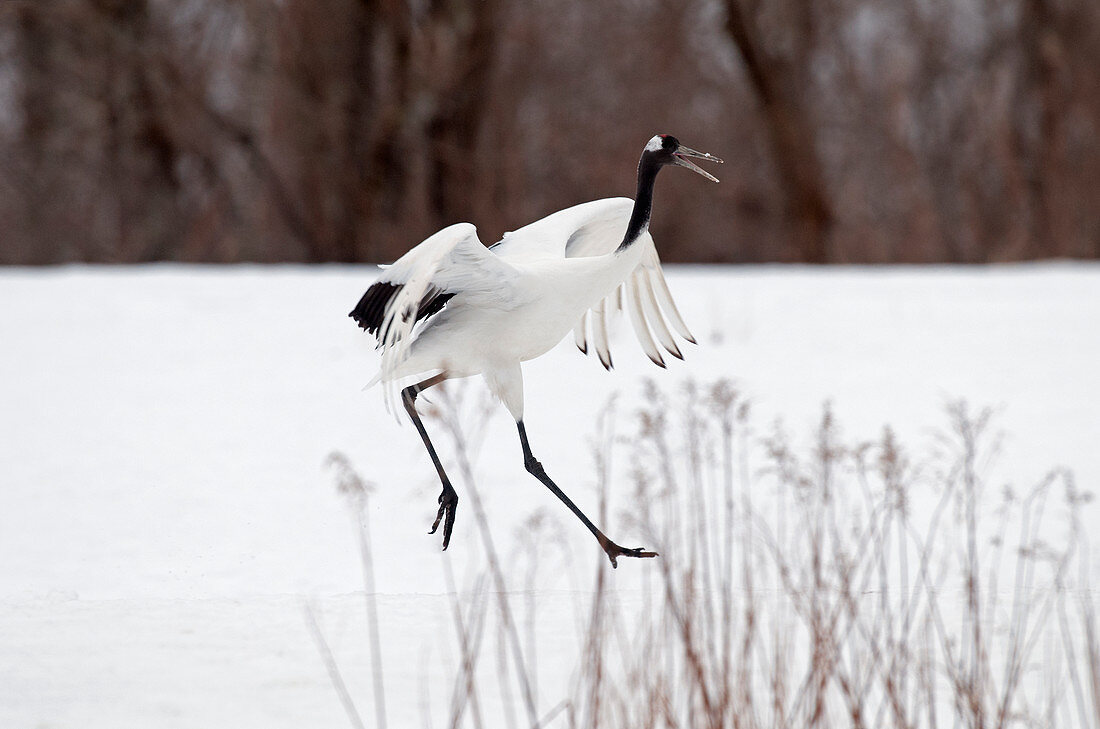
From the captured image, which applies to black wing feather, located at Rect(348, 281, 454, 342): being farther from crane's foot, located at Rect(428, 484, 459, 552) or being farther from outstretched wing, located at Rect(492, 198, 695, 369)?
outstretched wing, located at Rect(492, 198, 695, 369)

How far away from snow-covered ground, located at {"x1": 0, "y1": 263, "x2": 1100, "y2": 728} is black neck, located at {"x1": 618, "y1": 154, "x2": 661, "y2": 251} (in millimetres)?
893

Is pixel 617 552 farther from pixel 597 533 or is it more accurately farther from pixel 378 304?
pixel 378 304

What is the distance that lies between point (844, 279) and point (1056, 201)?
34.2 feet

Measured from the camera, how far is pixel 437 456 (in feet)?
11.5

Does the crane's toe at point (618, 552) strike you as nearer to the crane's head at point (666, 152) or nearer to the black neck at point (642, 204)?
the black neck at point (642, 204)

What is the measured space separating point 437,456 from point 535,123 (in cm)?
1590

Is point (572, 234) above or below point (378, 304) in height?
above

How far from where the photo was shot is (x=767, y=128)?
1543cm

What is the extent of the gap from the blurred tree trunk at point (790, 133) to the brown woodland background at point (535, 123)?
0.03 metres

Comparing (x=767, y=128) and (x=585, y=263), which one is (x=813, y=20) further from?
(x=585, y=263)

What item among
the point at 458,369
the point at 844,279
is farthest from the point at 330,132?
the point at 458,369

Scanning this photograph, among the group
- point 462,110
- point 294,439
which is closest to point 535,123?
point 462,110

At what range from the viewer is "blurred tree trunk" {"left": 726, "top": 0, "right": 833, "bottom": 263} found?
48.6 ft

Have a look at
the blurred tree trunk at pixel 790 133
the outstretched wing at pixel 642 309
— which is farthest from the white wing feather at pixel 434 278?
the blurred tree trunk at pixel 790 133
